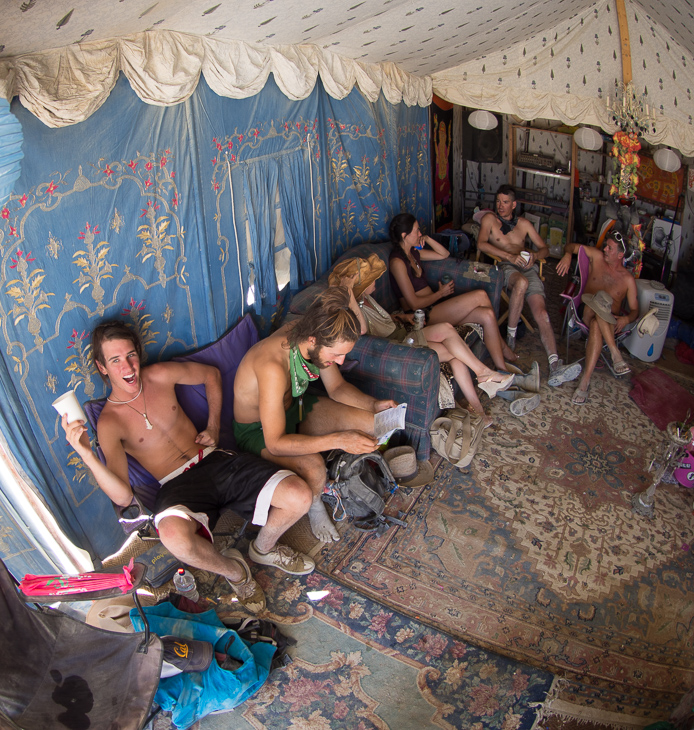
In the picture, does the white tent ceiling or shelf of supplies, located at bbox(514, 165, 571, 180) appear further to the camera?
shelf of supplies, located at bbox(514, 165, 571, 180)

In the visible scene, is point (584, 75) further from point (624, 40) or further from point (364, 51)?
point (364, 51)

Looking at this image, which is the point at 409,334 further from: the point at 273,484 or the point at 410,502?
the point at 273,484

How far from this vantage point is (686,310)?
546 cm

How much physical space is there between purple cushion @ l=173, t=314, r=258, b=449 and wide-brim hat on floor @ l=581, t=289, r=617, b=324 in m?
2.82

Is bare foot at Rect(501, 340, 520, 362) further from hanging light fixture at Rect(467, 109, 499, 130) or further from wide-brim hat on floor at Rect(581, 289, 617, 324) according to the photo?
hanging light fixture at Rect(467, 109, 499, 130)

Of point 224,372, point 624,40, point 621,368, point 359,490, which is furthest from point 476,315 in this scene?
point 624,40

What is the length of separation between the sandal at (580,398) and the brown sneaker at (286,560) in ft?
8.52

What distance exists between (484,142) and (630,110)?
8.81ft

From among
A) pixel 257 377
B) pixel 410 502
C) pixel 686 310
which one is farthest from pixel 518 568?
pixel 686 310

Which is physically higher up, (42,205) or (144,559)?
(42,205)

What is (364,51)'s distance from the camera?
4301mm

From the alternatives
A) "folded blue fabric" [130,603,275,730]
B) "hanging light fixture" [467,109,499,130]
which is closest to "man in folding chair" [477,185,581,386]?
"hanging light fixture" [467,109,499,130]

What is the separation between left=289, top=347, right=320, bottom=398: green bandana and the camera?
3109mm

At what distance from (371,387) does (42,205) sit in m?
2.21
